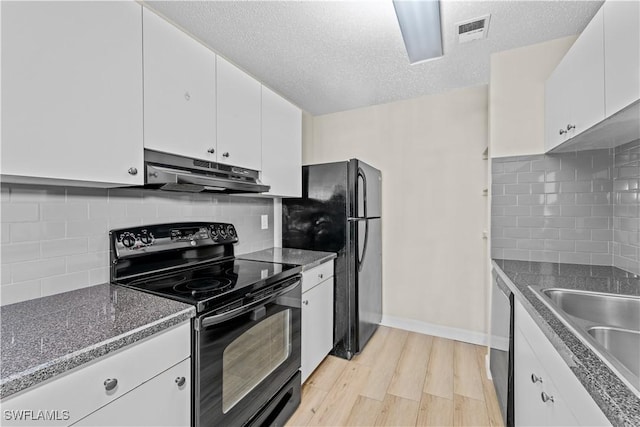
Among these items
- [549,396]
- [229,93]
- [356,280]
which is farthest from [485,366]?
[229,93]

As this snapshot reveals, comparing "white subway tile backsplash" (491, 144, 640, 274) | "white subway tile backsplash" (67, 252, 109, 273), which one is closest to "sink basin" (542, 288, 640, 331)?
"white subway tile backsplash" (491, 144, 640, 274)

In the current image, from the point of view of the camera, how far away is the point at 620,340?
1.04 m

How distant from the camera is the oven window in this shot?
50.1 inches

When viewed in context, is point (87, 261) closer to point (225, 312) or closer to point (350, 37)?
point (225, 312)

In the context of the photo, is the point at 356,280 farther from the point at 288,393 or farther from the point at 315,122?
the point at 315,122

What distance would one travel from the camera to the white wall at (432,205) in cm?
265

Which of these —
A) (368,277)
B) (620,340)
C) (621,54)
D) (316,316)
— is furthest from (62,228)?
(621,54)

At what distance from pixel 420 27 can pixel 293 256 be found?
1744 mm

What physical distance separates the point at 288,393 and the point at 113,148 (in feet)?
5.22

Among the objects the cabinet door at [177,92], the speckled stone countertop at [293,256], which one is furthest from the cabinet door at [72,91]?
the speckled stone countertop at [293,256]

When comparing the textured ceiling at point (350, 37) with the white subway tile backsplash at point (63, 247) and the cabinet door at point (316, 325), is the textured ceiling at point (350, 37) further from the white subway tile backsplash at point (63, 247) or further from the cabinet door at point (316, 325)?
the cabinet door at point (316, 325)

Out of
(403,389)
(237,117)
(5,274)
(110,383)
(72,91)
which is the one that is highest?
(237,117)

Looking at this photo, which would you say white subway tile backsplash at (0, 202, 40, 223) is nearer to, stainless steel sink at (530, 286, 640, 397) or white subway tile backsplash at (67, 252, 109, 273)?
white subway tile backsplash at (67, 252, 109, 273)

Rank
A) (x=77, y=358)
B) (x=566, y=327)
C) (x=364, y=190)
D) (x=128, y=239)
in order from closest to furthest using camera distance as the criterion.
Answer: (x=77, y=358), (x=566, y=327), (x=128, y=239), (x=364, y=190)
